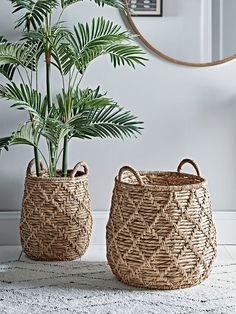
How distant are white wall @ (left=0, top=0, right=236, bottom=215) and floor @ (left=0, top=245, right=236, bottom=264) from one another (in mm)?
204

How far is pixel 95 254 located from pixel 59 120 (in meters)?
0.67

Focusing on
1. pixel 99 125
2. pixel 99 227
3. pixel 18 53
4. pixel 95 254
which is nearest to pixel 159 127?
pixel 99 125

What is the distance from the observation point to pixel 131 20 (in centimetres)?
297

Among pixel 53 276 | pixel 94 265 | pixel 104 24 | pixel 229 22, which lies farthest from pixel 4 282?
pixel 229 22

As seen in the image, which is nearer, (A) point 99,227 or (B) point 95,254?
(B) point 95,254

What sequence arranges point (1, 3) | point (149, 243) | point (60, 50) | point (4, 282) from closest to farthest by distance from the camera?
point (149, 243) < point (4, 282) < point (60, 50) < point (1, 3)

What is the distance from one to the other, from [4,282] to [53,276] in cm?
20

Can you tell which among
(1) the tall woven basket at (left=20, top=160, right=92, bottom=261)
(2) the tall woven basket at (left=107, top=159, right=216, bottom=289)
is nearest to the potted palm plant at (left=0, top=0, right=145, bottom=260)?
(1) the tall woven basket at (left=20, top=160, right=92, bottom=261)

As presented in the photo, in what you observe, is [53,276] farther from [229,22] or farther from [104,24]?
[229,22]

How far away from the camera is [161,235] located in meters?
2.32

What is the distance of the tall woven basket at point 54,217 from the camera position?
2.70 metres

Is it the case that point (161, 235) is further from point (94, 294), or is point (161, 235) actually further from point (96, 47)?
point (96, 47)

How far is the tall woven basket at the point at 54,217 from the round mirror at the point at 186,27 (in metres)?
0.74

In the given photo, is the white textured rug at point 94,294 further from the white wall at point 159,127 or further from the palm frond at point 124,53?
the palm frond at point 124,53
